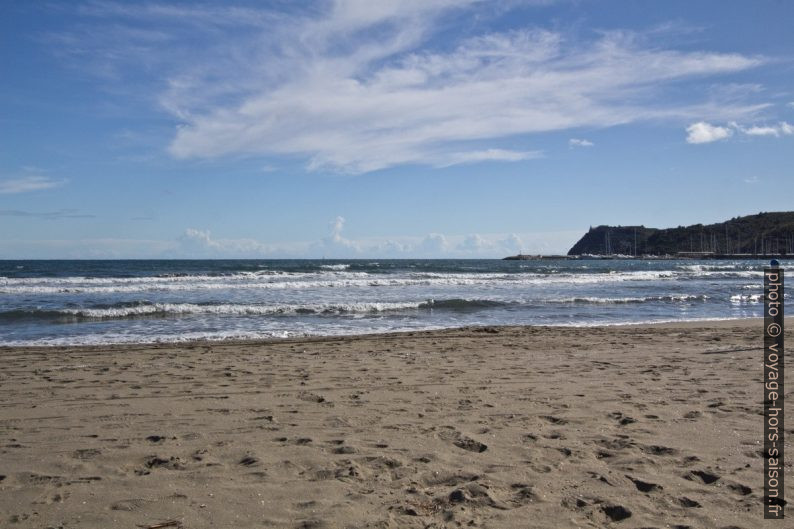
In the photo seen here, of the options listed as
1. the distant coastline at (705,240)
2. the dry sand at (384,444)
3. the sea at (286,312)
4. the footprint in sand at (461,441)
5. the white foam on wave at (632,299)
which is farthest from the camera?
the distant coastline at (705,240)

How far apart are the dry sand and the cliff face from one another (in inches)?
5471

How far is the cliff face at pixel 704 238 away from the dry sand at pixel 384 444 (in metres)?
139

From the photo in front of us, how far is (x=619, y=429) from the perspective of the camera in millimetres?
4848

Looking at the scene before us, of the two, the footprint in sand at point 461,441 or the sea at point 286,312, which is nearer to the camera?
the footprint in sand at point 461,441

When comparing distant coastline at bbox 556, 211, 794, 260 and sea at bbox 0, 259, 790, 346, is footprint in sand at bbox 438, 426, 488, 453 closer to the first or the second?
sea at bbox 0, 259, 790, 346

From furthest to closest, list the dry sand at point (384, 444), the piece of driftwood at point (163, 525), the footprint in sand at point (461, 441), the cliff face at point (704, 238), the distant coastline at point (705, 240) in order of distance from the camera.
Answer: the cliff face at point (704, 238), the distant coastline at point (705, 240), the footprint in sand at point (461, 441), the dry sand at point (384, 444), the piece of driftwood at point (163, 525)

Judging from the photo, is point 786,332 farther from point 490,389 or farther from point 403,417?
point 403,417

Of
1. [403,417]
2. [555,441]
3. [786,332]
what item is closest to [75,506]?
[403,417]

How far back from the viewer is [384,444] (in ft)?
14.7

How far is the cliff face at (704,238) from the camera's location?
415 feet

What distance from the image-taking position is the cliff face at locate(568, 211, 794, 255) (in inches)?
4979

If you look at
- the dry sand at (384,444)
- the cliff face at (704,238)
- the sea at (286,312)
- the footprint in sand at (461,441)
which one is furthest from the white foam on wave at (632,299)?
the cliff face at (704,238)

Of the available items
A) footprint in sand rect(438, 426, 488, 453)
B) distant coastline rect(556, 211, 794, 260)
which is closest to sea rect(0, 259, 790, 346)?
footprint in sand rect(438, 426, 488, 453)

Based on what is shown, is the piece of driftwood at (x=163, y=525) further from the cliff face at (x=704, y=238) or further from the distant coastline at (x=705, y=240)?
the cliff face at (x=704, y=238)
